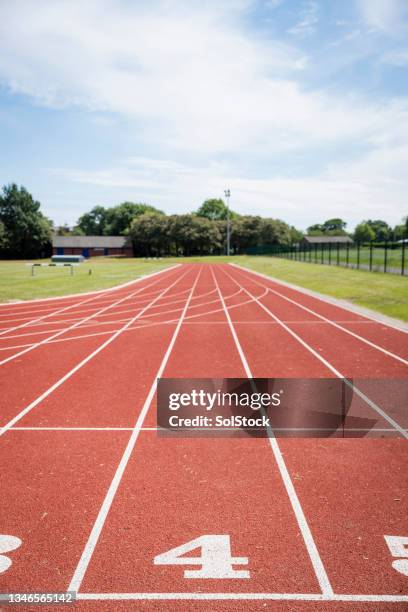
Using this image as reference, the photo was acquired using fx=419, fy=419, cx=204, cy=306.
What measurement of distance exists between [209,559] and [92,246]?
91.0 m

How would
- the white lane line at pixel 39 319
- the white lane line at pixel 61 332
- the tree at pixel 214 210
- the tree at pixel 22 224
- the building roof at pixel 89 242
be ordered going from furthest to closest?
the tree at pixel 214 210
the building roof at pixel 89 242
the tree at pixel 22 224
the white lane line at pixel 39 319
the white lane line at pixel 61 332

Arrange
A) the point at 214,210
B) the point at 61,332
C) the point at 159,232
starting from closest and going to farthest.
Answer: the point at 61,332
the point at 159,232
the point at 214,210

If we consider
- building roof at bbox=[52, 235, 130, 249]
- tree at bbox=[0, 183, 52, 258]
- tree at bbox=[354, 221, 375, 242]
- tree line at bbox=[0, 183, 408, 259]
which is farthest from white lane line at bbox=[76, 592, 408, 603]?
tree at bbox=[354, 221, 375, 242]

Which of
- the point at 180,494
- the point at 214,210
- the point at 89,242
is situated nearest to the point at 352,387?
the point at 180,494

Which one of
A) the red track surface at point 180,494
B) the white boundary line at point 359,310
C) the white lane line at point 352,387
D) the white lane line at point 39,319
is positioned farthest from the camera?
the white boundary line at point 359,310

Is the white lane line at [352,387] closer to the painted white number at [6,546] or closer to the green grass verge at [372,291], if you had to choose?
the green grass verge at [372,291]

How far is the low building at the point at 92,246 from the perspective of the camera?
87000 mm

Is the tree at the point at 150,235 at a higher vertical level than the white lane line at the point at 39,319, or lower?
higher

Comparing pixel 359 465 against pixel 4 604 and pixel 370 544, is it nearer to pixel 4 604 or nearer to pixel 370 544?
pixel 370 544

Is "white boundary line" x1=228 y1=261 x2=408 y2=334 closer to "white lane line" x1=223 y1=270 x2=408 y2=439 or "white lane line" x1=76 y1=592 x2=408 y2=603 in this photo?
"white lane line" x1=223 y1=270 x2=408 y2=439

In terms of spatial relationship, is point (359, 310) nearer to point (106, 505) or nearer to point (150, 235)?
point (106, 505)

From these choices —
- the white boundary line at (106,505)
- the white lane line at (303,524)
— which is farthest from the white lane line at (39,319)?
the white lane line at (303,524)

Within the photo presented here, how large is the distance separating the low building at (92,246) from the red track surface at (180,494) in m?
83.2

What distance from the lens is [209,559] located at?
3062 millimetres
